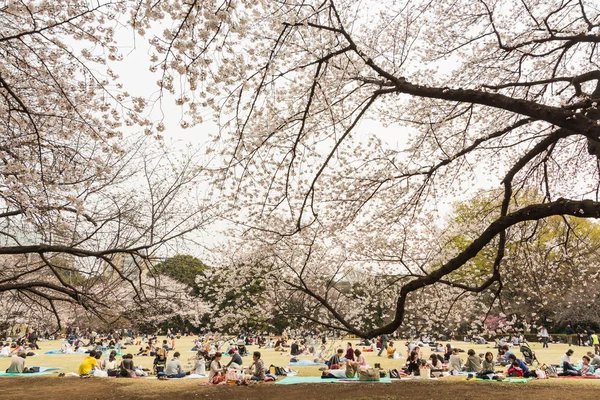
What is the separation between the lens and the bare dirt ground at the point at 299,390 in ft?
28.4

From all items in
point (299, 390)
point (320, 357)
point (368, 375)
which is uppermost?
point (320, 357)

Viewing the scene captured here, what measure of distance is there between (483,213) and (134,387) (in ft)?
30.9

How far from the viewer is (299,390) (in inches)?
380

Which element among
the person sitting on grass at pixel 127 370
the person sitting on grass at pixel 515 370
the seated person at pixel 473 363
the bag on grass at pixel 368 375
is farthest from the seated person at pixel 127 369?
the person sitting on grass at pixel 515 370

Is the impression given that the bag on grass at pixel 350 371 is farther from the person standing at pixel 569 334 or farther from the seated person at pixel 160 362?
the person standing at pixel 569 334

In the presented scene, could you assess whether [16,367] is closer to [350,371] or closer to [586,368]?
[350,371]

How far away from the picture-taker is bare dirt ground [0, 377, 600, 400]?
28.4 ft

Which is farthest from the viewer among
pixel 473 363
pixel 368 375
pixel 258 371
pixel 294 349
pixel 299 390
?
pixel 294 349

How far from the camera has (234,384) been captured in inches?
424

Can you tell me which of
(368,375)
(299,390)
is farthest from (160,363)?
(368,375)

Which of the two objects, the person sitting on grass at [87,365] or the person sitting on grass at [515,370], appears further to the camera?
the person sitting on grass at [87,365]

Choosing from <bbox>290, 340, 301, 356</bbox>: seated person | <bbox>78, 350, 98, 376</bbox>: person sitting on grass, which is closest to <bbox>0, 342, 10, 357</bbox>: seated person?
<bbox>78, 350, 98, 376</bbox>: person sitting on grass

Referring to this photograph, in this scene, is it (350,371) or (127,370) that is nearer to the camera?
(350,371)

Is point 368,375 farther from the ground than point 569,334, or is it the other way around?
point 569,334
